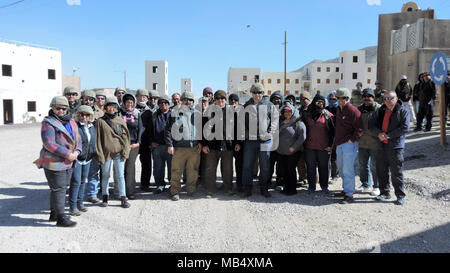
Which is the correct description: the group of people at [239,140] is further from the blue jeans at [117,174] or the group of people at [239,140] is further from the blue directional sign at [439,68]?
the blue directional sign at [439,68]

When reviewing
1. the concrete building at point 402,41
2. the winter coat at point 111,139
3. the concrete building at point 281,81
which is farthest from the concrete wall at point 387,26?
the concrete building at point 281,81

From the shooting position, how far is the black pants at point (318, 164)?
569cm

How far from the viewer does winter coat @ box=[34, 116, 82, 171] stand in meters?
3.99

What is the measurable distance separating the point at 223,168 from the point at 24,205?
3.40 meters

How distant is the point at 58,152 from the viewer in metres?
4.00

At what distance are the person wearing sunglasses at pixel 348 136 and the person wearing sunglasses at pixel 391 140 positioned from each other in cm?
33

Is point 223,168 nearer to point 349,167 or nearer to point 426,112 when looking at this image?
point 349,167

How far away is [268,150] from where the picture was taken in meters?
5.65

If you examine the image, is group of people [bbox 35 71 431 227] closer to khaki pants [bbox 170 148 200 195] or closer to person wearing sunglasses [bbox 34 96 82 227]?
khaki pants [bbox 170 148 200 195]

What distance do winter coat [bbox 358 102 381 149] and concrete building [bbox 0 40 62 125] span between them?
96.9 ft

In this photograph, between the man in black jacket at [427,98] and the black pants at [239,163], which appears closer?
the black pants at [239,163]

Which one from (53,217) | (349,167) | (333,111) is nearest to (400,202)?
(349,167)

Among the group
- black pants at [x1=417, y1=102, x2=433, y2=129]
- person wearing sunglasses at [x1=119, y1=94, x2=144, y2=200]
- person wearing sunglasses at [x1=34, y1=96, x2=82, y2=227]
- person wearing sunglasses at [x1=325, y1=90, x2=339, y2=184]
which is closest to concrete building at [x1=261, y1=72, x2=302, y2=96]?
black pants at [x1=417, y1=102, x2=433, y2=129]
